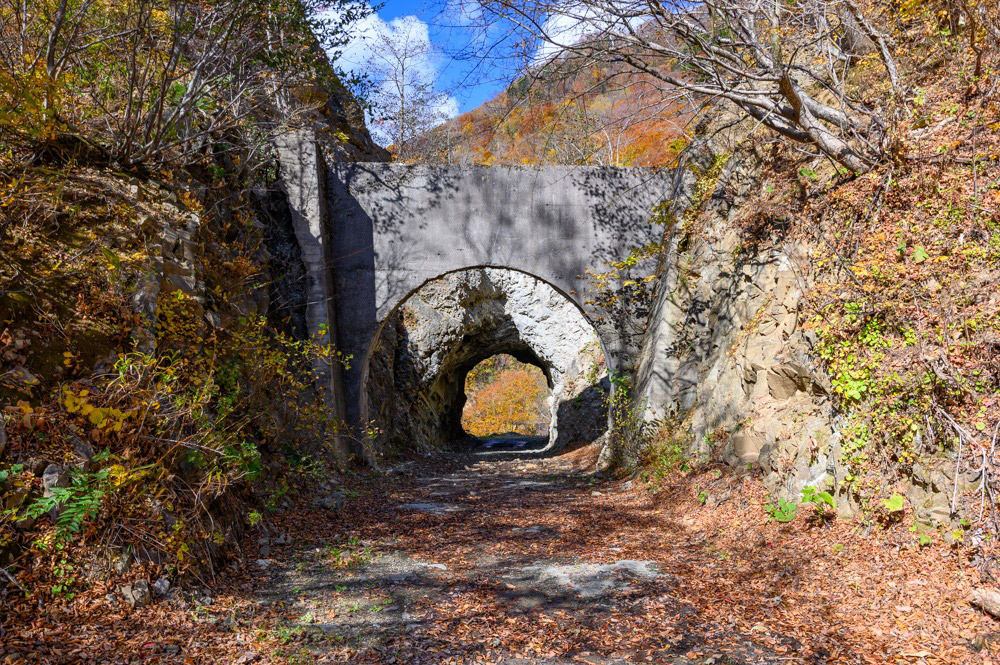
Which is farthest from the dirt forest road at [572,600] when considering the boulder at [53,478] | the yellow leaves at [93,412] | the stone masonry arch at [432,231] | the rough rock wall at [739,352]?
the stone masonry arch at [432,231]

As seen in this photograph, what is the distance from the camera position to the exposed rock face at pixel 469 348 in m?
15.3

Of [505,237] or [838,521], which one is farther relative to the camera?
[505,237]

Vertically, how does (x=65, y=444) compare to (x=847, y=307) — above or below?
below

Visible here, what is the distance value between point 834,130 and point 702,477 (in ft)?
13.4

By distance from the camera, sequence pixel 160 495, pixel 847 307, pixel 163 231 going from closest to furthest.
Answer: pixel 160 495
pixel 847 307
pixel 163 231

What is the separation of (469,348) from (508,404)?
1374cm

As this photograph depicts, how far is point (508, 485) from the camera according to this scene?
30.9 ft

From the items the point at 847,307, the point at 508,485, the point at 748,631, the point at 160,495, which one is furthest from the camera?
the point at 508,485

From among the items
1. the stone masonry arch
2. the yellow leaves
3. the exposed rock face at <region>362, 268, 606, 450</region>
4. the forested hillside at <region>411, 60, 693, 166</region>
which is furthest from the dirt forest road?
the exposed rock face at <region>362, 268, 606, 450</region>

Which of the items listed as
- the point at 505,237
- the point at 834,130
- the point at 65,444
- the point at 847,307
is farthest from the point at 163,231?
the point at 834,130

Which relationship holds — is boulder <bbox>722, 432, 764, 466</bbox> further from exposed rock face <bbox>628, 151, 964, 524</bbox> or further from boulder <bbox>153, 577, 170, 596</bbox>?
boulder <bbox>153, 577, 170, 596</bbox>

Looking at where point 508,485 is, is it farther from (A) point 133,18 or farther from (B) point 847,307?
(A) point 133,18

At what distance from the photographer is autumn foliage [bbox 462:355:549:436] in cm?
3161

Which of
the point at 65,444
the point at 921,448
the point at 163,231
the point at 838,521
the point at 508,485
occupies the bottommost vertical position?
the point at 508,485
